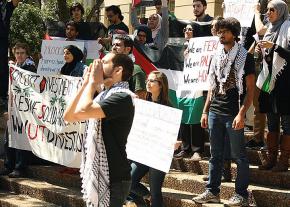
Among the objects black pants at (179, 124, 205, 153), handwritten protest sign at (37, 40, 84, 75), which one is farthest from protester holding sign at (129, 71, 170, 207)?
handwritten protest sign at (37, 40, 84, 75)

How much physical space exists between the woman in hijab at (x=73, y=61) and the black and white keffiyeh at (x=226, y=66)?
2.18 m

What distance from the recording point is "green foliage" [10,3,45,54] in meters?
18.1

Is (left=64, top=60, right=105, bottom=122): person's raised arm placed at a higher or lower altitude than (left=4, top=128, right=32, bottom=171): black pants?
higher

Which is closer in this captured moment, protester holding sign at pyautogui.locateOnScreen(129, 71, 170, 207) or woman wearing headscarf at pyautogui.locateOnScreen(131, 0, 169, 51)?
protester holding sign at pyautogui.locateOnScreen(129, 71, 170, 207)

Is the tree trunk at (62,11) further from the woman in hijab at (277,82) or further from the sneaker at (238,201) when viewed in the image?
the sneaker at (238,201)

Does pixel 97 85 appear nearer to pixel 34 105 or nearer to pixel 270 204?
pixel 270 204

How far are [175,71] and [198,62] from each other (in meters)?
0.70

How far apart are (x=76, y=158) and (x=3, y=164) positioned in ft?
6.58

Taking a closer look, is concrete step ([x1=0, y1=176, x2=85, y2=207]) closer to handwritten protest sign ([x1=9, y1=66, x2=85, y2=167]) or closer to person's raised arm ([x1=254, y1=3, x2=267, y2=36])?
handwritten protest sign ([x1=9, y1=66, x2=85, y2=167])

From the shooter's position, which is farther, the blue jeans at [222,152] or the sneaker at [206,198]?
the sneaker at [206,198]

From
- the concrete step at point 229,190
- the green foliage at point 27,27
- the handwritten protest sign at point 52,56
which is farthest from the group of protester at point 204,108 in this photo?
the green foliage at point 27,27

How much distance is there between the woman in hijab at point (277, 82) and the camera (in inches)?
290

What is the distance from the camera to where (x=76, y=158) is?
8375mm

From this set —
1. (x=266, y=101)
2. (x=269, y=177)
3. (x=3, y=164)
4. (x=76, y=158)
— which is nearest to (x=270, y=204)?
(x=269, y=177)
